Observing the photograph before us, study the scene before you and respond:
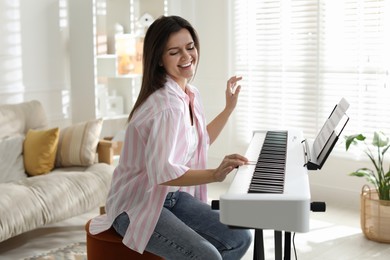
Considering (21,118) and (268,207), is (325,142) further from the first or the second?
(21,118)

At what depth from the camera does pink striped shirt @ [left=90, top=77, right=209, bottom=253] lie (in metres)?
2.27

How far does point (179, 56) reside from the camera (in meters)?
2.52

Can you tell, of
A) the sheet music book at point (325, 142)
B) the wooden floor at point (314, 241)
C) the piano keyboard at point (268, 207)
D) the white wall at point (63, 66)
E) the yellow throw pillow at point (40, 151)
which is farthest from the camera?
the white wall at point (63, 66)

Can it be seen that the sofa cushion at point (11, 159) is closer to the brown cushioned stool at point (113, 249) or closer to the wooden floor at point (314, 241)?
the wooden floor at point (314, 241)

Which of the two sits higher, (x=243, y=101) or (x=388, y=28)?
(x=388, y=28)

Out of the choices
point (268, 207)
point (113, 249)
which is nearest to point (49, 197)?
point (113, 249)

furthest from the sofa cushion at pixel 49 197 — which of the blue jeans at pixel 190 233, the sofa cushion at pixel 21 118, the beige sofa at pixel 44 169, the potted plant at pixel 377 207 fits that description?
the potted plant at pixel 377 207

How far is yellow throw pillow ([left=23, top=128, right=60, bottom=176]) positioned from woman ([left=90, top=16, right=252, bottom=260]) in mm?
1863

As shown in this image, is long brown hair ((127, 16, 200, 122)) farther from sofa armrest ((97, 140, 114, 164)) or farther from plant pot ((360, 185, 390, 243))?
sofa armrest ((97, 140, 114, 164))

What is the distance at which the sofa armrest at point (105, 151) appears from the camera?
14.8ft

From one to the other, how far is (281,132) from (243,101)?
7.95 feet

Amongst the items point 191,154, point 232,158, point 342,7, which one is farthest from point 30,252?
point 342,7

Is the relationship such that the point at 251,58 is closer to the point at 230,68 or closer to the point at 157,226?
the point at 230,68

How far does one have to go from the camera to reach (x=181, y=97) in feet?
8.12
